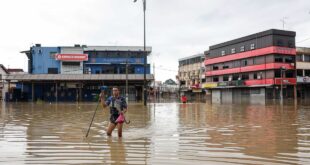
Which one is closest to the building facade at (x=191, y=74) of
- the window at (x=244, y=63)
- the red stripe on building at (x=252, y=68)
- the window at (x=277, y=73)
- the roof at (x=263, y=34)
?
the red stripe on building at (x=252, y=68)

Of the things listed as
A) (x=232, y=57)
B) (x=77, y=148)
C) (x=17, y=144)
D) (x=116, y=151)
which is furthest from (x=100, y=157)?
(x=232, y=57)

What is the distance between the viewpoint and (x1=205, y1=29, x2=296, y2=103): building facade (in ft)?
195

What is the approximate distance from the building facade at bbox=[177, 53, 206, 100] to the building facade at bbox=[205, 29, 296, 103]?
37.3 ft

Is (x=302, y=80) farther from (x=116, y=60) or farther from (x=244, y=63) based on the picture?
(x=116, y=60)

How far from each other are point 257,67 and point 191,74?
2916 cm

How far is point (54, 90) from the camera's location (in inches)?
2441

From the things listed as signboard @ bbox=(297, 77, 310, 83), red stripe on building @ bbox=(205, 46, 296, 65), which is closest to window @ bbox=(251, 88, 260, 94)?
red stripe on building @ bbox=(205, 46, 296, 65)

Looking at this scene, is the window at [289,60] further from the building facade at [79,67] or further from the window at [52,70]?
the window at [52,70]

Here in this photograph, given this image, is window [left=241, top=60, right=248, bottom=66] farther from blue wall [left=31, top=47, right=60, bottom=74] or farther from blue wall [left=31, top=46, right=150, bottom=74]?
blue wall [left=31, top=47, right=60, bottom=74]

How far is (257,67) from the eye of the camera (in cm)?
6262

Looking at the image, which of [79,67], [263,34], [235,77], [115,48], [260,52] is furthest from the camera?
[235,77]

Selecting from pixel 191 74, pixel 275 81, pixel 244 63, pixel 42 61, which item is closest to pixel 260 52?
pixel 244 63

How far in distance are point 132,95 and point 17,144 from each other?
5266 centimetres

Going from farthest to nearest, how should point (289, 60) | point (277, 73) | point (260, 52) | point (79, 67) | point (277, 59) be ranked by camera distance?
point (79, 67) < point (260, 52) < point (289, 60) < point (277, 73) < point (277, 59)
